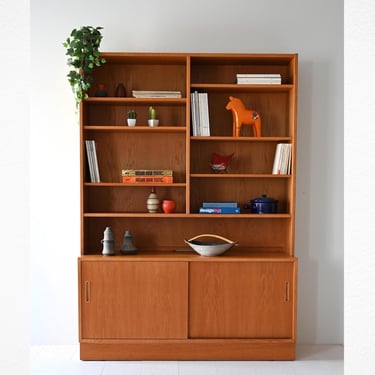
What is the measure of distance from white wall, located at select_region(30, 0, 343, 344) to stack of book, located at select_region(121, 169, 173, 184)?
458mm

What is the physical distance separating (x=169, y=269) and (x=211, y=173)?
814mm

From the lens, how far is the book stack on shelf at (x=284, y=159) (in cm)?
361

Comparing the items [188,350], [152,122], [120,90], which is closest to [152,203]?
[152,122]

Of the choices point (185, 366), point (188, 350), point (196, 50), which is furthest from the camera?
point (196, 50)

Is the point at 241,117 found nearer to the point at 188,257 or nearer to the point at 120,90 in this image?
the point at 120,90

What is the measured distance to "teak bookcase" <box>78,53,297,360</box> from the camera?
3.47 m

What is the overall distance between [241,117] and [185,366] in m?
1.76

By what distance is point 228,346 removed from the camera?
3.50m

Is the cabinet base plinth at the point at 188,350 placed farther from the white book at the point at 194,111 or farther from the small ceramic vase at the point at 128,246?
the white book at the point at 194,111

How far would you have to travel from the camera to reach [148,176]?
3631 millimetres

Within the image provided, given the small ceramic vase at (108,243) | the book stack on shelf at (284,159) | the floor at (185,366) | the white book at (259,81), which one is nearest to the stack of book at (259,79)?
the white book at (259,81)

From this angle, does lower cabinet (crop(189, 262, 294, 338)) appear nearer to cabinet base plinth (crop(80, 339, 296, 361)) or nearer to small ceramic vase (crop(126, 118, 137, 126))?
cabinet base plinth (crop(80, 339, 296, 361))

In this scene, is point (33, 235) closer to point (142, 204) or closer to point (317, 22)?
point (142, 204)
